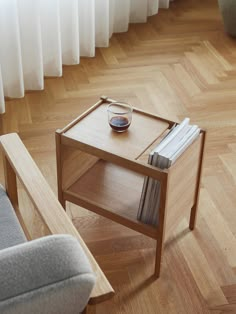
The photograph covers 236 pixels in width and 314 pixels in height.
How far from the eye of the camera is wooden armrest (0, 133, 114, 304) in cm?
124

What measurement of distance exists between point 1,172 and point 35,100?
0.62m

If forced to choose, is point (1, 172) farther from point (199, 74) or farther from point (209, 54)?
point (209, 54)

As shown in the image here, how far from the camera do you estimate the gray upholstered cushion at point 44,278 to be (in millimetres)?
960

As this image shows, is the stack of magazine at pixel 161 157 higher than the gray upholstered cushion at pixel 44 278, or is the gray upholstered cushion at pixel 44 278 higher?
the gray upholstered cushion at pixel 44 278

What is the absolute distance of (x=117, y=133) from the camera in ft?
6.48

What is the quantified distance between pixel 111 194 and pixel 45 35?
1277 mm

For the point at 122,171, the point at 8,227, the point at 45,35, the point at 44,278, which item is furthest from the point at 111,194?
the point at 45,35

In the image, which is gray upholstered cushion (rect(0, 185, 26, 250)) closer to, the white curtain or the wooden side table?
the wooden side table

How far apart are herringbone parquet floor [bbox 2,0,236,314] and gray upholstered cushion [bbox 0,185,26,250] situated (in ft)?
1.51

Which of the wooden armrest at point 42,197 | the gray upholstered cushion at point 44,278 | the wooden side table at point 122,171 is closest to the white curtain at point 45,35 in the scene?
the wooden side table at point 122,171

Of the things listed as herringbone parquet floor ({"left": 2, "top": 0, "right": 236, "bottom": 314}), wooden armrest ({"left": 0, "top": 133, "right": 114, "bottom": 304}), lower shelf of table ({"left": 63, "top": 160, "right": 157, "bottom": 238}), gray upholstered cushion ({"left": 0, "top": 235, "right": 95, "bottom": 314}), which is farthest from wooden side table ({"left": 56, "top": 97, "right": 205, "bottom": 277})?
gray upholstered cushion ({"left": 0, "top": 235, "right": 95, "bottom": 314})

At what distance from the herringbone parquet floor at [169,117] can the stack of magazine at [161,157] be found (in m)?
0.22

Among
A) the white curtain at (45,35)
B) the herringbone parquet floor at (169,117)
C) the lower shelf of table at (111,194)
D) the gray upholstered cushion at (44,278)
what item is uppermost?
the gray upholstered cushion at (44,278)

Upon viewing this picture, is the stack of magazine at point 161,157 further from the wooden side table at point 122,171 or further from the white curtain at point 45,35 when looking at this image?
the white curtain at point 45,35
